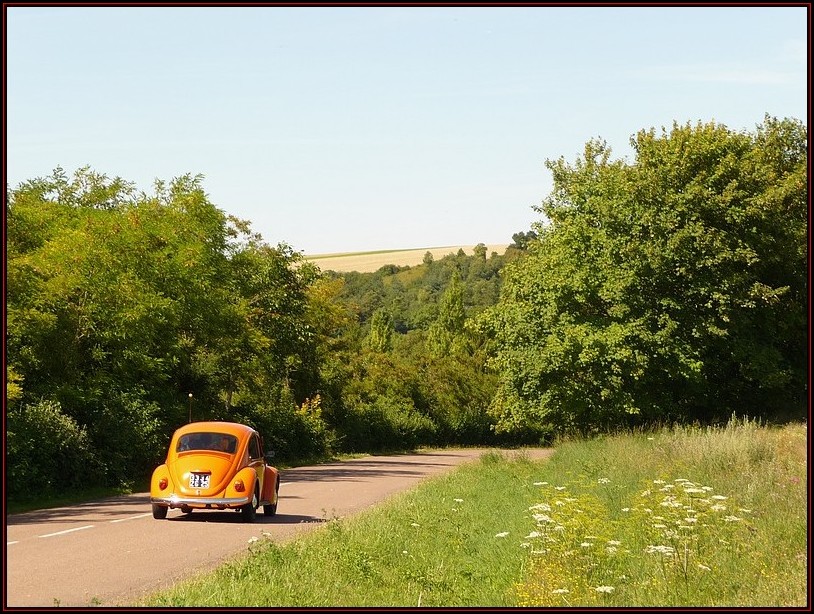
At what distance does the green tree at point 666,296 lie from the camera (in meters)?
40.1

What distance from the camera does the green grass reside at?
10.2 meters

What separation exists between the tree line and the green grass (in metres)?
13.9

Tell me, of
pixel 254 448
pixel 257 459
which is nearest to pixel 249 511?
pixel 257 459

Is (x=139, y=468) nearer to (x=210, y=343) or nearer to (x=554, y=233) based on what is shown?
(x=210, y=343)

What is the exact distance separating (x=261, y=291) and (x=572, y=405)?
70.6ft

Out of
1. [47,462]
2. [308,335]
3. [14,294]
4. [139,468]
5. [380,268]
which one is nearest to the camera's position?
[47,462]

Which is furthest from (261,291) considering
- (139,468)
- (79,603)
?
(79,603)

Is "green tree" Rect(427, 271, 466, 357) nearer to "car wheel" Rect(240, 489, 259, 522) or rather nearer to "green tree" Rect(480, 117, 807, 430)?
"green tree" Rect(480, 117, 807, 430)

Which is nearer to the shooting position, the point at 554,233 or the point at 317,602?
the point at 317,602

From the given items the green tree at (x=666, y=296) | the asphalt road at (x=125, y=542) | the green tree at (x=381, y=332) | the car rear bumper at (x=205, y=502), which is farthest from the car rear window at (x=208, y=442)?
the green tree at (x=381, y=332)

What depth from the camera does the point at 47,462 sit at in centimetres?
2623

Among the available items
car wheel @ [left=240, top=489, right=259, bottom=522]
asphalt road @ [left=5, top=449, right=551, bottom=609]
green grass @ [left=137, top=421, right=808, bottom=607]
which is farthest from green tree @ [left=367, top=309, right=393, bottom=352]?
green grass @ [left=137, top=421, right=808, bottom=607]

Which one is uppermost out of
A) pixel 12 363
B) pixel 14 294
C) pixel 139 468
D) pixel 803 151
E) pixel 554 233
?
pixel 803 151

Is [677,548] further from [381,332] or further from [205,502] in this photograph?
[381,332]
